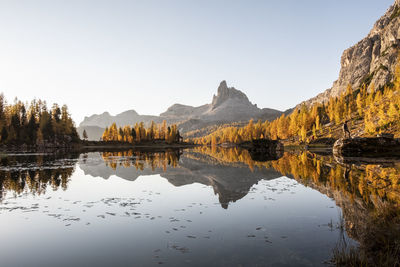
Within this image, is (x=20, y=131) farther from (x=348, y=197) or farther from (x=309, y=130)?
(x=309, y=130)

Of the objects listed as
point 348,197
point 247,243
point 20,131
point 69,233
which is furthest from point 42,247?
point 20,131

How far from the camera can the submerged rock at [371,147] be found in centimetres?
5200

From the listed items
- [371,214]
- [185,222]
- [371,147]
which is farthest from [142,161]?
[371,147]

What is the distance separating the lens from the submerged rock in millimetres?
52000

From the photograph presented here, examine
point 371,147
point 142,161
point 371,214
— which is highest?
point 371,147

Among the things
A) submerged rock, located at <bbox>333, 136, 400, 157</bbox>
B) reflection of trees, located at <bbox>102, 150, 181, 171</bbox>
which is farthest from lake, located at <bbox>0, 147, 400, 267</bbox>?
submerged rock, located at <bbox>333, 136, 400, 157</bbox>

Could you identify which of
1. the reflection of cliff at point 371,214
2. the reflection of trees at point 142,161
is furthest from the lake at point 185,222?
the reflection of trees at point 142,161

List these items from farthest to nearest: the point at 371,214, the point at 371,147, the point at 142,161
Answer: the point at 371,147, the point at 142,161, the point at 371,214

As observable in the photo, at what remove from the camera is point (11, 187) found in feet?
69.3

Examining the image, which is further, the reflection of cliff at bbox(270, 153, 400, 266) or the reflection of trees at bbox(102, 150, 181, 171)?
the reflection of trees at bbox(102, 150, 181, 171)

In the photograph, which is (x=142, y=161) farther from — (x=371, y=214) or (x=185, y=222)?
(x=371, y=214)

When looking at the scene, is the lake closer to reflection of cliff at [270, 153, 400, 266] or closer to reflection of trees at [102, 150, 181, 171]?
reflection of cliff at [270, 153, 400, 266]

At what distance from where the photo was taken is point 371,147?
5219cm

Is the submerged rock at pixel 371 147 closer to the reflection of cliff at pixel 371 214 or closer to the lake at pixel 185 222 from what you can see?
the reflection of cliff at pixel 371 214
